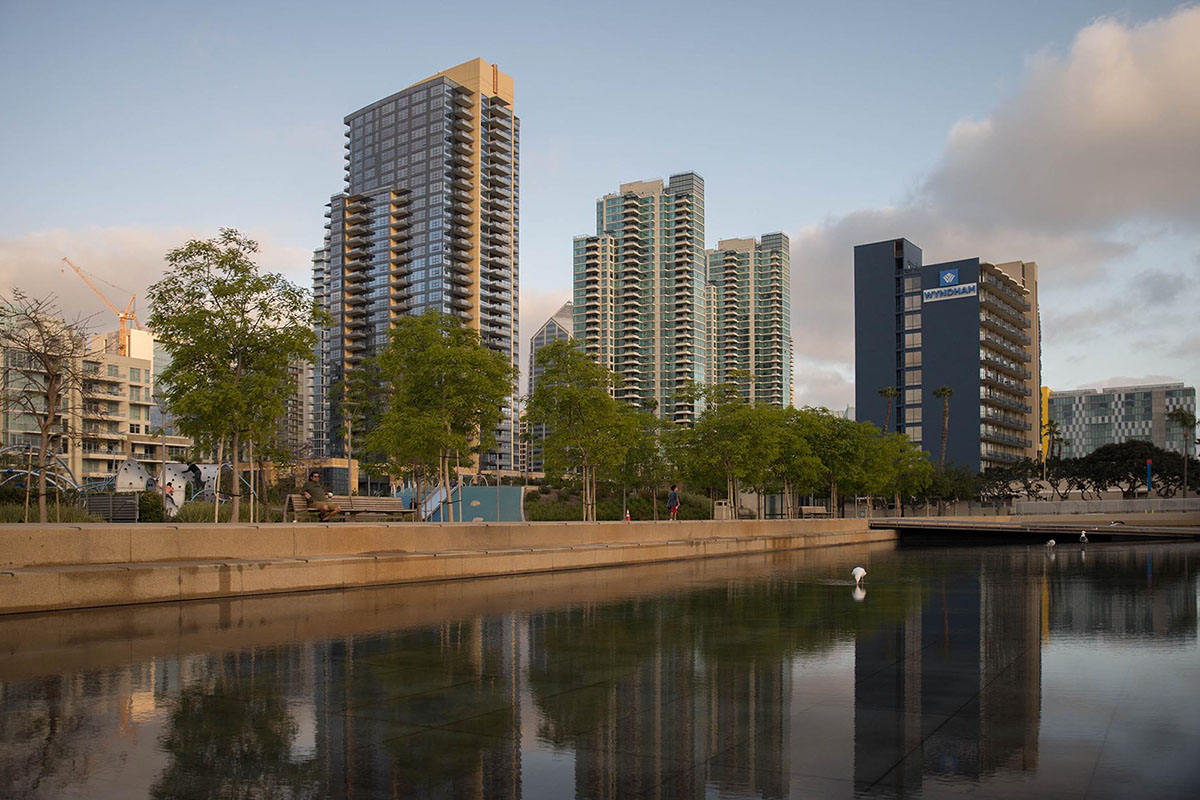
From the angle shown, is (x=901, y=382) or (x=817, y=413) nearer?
(x=817, y=413)

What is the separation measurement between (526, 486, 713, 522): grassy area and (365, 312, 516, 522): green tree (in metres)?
16.3

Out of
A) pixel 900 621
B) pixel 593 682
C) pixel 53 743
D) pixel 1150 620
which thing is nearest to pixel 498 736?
pixel 593 682

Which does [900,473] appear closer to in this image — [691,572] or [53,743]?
[691,572]

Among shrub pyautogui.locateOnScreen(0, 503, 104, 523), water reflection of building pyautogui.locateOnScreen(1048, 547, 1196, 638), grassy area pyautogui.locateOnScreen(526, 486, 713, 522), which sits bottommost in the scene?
grassy area pyautogui.locateOnScreen(526, 486, 713, 522)

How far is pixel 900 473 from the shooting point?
80.1m

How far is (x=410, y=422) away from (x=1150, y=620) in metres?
21.5

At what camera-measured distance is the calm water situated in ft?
17.9

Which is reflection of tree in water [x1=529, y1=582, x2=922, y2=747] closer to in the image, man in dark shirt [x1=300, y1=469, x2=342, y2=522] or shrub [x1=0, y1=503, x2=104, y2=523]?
man in dark shirt [x1=300, y1=469, x2=342, y2=522]

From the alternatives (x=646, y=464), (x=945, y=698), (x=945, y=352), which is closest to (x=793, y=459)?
(x=646, y=464)

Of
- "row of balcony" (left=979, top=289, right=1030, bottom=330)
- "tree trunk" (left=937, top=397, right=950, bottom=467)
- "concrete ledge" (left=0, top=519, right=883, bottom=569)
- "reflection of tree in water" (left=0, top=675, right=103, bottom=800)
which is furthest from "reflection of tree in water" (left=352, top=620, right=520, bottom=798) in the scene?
"row of balcony" (left=979, top=289, right=1030, bottom=330)

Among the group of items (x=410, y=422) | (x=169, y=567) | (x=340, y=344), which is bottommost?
(x=169, y=567)

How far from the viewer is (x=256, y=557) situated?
52.1 ft

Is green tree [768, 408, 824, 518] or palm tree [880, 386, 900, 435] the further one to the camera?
palm tree [880, 386, 900, 435]

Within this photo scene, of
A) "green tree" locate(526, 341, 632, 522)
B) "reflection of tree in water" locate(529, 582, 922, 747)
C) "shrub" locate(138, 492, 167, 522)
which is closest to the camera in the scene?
"reflection of tree in water" locate(529, 582, 922, 747)
